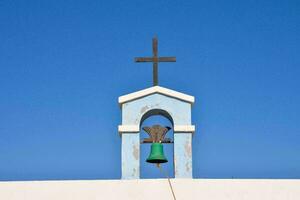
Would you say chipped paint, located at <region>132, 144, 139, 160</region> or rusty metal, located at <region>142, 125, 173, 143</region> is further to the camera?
rusty metal, located at <region>142, 125, 173, 143</region>

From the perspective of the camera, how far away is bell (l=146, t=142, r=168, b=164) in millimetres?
8007

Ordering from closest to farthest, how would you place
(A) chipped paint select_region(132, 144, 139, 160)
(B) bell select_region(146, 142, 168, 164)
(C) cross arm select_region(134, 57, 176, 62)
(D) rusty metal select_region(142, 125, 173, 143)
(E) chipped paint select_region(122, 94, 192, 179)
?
(E) chipped paint select_region(122, 94, 192, 179), (A) chipped paint select_region(132, 144, 139, 160), (B) bell select_region(146, 142, 168, 164), (D) rusty metal select_region(142, 125, 173, 143), (C) cross arm select_region(134, 57, 176, 62)

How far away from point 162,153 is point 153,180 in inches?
38.1
